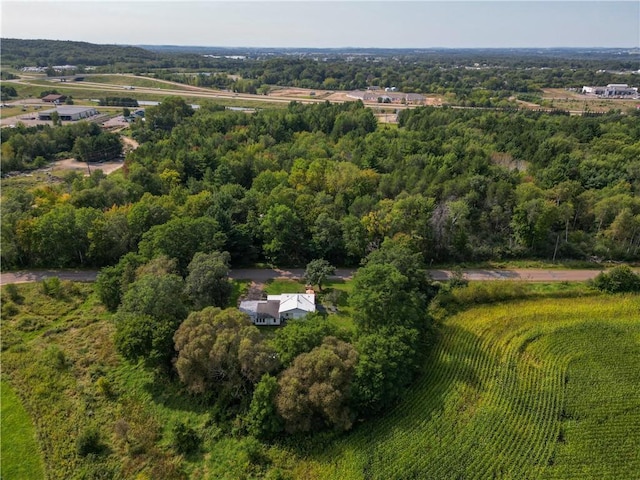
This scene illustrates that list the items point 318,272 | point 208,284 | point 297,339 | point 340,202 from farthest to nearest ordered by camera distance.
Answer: point 340,202, point 318,272, point 208,284, point 297,339

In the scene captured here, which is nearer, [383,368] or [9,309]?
[383,368]

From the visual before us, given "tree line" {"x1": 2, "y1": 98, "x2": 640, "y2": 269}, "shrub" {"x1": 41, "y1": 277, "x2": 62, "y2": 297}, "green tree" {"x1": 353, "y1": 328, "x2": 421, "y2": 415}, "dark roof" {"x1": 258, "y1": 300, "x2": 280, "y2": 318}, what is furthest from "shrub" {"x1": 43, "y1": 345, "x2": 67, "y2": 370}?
"green tree" {"x1": 353, "y1": 328, "x2": 421, "y2": 415}

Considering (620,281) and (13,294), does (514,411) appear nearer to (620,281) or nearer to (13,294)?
(620,281)

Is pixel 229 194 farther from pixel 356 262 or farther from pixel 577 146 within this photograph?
pixel 577 146

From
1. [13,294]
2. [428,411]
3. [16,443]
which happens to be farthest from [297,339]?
[13,294]

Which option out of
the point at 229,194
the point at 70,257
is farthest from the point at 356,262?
the point at 70,257

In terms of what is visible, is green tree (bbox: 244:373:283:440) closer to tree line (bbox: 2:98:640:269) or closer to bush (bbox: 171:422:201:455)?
bush (bbox: 171:422:201:455)
